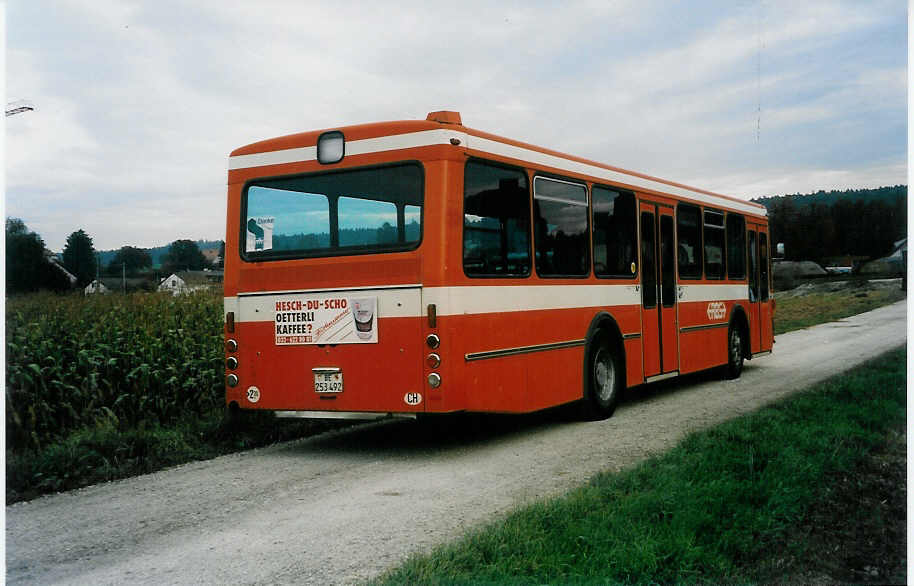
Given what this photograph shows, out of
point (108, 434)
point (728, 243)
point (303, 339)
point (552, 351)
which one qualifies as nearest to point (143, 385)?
point (108, 434)

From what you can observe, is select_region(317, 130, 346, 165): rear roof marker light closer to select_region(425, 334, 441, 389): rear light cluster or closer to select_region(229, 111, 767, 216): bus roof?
select_region(229, 111, 767, 216): bus roof

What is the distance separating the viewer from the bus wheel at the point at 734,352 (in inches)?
565

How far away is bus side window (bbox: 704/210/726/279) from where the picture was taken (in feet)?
44.2

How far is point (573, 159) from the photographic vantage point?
10.0 metres

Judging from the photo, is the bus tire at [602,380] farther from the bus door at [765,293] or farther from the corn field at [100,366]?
the bus door at [765,293]

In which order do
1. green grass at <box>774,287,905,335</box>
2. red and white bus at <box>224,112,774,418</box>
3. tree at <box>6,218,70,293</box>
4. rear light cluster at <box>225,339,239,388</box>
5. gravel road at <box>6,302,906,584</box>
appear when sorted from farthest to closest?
green grass at <box>774,287,905,335</box>, rear light cluster at <box>225,339,239,388</box>, red and white bus at <box>224,112,774,418</box>, tree at <box>6,218,70,293</box>, gravel road at <box>6,302,906,584</box>

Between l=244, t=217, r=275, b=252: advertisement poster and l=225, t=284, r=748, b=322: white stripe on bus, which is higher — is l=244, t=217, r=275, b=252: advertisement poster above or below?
above

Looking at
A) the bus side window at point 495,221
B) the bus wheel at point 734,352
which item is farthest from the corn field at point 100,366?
the bus wheel at point 734,352

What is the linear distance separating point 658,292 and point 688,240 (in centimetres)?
135

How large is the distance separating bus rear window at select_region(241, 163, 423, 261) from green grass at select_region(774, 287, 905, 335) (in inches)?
743

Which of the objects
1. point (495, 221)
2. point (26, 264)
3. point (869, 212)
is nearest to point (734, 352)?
point (869, 212)

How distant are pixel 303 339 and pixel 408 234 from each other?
4.71ft

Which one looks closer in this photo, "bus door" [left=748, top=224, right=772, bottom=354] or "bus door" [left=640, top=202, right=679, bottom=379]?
"bus door" [left=640, top=202, right=679, bottom=379]

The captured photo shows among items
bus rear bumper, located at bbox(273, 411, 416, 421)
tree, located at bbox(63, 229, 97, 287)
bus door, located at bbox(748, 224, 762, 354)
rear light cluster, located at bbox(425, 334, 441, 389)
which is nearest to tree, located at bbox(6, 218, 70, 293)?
tree, located at bbox(63, 229, 97, 287)
